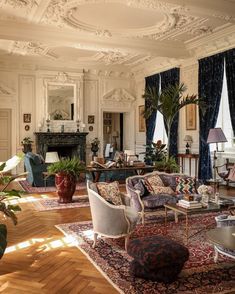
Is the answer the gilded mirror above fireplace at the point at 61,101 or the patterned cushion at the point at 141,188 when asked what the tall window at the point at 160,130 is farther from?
the patterned cushion at the point at 141,188

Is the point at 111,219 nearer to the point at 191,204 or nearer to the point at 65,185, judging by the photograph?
the point at 191,204

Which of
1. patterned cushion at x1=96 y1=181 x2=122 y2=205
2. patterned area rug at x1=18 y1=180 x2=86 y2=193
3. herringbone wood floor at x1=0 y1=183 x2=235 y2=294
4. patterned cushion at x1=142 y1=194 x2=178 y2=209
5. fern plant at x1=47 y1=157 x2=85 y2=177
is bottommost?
herringbone wood floor at x1=0 y1=183 x2=235 y2=294

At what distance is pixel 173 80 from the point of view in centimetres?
1068

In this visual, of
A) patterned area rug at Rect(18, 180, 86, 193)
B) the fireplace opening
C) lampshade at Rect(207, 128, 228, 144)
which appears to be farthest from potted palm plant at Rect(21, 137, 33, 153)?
lampshade at Rect(207, 128, 228, 144)

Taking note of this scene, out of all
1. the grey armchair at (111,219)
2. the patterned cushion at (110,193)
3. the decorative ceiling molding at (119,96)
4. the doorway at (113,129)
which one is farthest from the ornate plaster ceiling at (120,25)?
the doorway at (113,129)

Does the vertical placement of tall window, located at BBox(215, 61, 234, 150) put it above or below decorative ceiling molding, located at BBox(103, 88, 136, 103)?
below

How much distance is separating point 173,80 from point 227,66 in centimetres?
244

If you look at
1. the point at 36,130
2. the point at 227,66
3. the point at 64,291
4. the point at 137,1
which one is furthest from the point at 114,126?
the point at 64,291

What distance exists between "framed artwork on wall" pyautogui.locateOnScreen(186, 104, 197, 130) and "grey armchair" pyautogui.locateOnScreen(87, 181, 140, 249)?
6.16 meters

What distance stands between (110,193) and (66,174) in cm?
210

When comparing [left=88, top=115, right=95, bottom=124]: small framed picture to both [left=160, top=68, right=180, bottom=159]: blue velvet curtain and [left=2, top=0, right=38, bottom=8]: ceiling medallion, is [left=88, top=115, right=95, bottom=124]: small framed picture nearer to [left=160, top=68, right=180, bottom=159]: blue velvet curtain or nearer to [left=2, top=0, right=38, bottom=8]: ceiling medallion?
[left=160, top=68, right=180, bottom=159]: blue velvet curtain

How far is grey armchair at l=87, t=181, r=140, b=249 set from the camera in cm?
398

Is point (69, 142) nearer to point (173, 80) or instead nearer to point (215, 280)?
point (173, 80)

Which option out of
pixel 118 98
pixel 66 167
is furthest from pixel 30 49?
pixel 66 167
